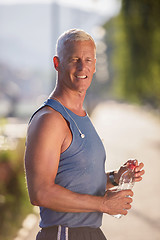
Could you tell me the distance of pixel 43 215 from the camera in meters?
2.30

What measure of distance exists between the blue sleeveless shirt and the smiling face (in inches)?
5.3

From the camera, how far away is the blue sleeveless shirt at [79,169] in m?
2.18

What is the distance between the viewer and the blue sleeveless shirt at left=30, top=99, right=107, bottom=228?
2.18 meters

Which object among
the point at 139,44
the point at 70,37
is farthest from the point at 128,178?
the point at 139,44

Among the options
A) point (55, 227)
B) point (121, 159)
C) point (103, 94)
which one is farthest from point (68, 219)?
point (103, 94)

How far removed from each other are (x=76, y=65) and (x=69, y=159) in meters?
0.46

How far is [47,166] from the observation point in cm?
204

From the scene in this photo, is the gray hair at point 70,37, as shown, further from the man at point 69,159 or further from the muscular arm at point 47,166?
the muscular arm at point 47,166

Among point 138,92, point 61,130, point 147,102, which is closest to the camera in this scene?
point 61,130

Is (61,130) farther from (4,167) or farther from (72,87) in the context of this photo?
(4,167)

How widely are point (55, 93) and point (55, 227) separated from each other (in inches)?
25.9

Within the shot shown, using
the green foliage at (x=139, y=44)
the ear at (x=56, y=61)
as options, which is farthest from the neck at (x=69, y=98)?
the green foliage at (x=139, y=44)

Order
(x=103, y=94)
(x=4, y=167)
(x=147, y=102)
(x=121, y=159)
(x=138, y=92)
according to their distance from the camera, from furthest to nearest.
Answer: (x=103, y=94) → (x=147, y=102) → (x=138, y=92) → (x=121, y=159) → (x=4, y=167)

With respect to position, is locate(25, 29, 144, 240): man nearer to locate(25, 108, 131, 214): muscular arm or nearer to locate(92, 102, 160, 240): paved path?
locate(25, 108, 131, 214): muscular arm
